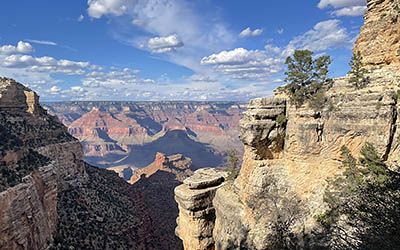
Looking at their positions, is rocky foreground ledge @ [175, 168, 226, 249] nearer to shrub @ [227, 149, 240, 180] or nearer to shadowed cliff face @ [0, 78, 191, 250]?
shrub @ [227, 149, 240, 180]

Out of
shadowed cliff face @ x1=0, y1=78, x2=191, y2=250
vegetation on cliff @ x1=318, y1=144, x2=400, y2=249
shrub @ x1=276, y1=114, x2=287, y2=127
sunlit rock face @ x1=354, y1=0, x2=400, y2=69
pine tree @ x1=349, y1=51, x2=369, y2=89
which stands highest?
sunlit rock face @ x1=354, y1=0, x2=400, y2=69

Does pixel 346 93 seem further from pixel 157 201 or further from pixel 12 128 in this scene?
pixel 157 201

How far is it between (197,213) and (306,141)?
12.1 meters

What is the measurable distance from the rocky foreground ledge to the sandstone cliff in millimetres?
3788

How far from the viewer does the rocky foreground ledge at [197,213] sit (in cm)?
2856

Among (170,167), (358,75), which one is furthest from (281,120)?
(170,167)

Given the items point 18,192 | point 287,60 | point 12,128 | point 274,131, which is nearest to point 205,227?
point 274,131

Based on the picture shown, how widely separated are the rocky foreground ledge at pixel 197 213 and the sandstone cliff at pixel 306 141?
149 inches

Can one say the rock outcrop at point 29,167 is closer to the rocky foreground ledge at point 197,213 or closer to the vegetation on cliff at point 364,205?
the rocky foreground ledge at point 197,213

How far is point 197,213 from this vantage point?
28656 millimetres

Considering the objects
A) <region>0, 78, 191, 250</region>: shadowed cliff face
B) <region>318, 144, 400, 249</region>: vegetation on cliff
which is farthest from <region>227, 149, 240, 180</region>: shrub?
<region>0, 78, 191, 250</region>: shadowed cliff face

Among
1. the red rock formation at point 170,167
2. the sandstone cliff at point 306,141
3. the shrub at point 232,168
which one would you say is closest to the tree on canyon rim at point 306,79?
the sandstone cliff at point 306,141

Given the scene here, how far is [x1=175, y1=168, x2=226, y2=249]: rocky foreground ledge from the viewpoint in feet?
93.7

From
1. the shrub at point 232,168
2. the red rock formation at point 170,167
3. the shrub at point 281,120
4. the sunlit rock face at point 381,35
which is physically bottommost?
the red rock formation at point 170,167
